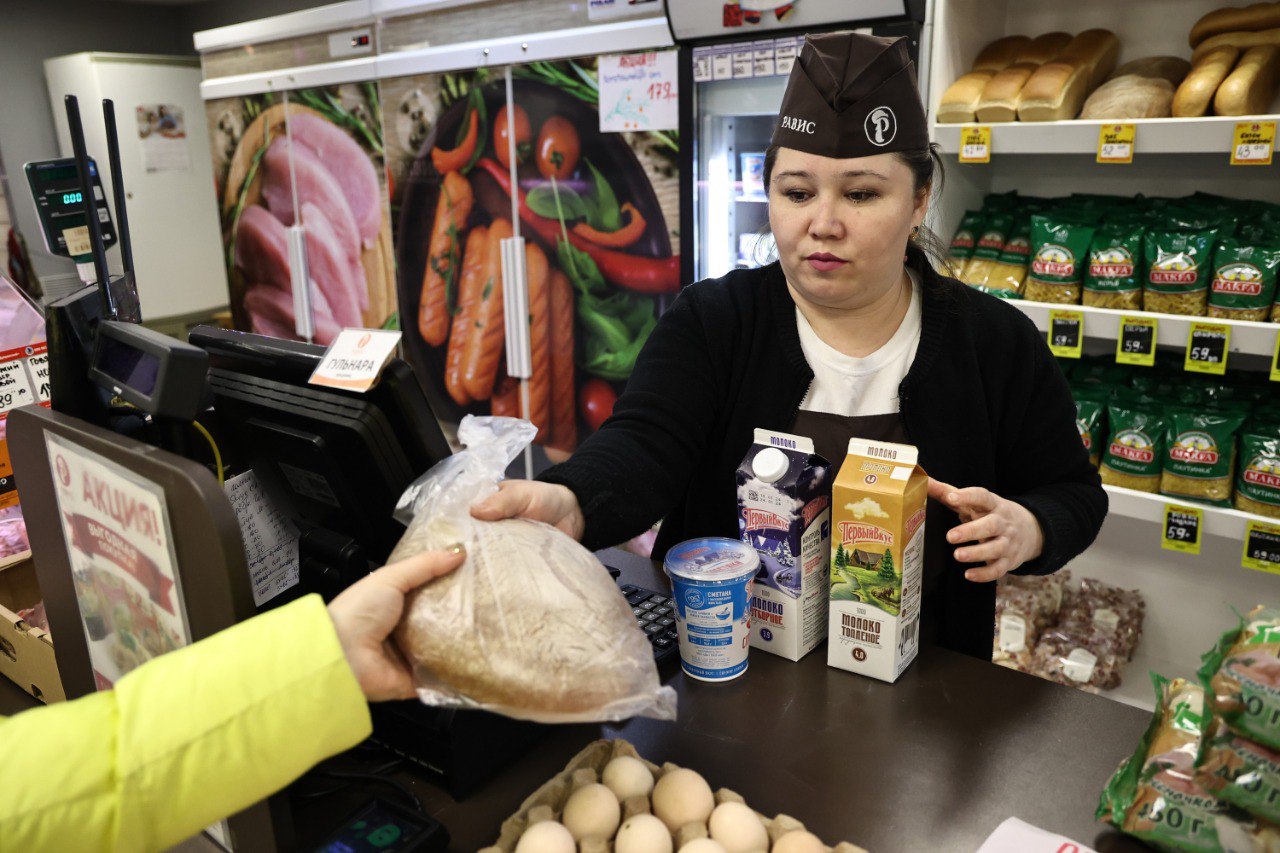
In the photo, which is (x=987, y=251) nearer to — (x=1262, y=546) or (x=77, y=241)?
(x=1262, y=546)

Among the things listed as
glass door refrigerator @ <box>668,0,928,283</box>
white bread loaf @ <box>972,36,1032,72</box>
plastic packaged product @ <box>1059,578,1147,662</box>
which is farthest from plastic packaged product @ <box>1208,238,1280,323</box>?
plastic packaged product @ <box>1059,578,1147,662</box>

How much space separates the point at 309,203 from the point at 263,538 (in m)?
3.64

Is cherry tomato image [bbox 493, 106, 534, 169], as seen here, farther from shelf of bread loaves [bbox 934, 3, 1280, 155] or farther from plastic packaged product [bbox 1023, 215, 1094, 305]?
plastic packaged product [bbox 1023, 215, 1094, 305]

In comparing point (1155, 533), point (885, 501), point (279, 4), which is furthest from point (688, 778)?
point (279, 4)

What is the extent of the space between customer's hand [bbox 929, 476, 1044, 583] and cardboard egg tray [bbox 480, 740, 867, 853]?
456 mm

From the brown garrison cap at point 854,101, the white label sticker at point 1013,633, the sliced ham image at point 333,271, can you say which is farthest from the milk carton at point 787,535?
the sliced ham image at point 333,271

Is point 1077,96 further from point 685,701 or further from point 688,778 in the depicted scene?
point 688,778

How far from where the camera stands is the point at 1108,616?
271 centimetres

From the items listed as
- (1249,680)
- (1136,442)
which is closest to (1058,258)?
(1136,442)

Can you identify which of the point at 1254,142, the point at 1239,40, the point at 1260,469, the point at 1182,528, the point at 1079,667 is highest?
the point at 1239,40

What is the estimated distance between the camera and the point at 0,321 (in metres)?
1.63

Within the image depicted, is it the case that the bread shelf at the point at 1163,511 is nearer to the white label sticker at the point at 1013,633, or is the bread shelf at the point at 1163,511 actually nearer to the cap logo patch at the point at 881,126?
the white label sticker at the point at 1013,633

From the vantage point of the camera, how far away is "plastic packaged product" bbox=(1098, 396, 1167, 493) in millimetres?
2330

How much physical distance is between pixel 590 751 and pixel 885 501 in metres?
0.44
